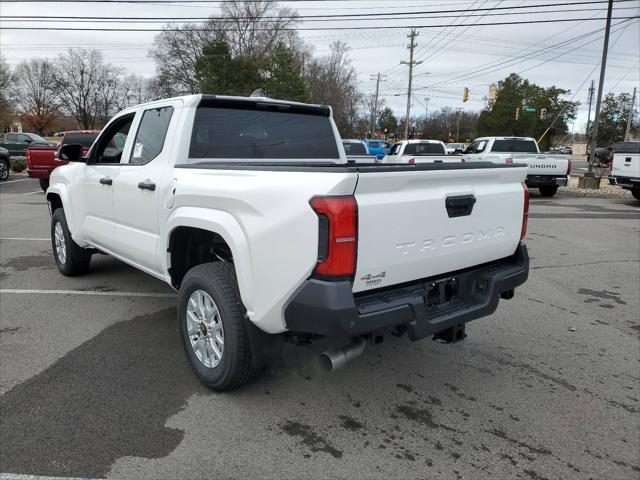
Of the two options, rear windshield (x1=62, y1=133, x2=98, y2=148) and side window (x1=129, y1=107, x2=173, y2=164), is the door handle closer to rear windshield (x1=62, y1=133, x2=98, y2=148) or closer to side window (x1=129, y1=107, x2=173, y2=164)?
side window (x1=129, y1=107, x2=173, y2=164)

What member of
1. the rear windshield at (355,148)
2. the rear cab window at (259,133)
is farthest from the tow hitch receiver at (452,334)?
the rear windshield at (355,148)

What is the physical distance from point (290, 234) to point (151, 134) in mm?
2174

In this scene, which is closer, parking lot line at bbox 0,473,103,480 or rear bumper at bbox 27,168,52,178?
parking lot line at bbox 0,473,103,480

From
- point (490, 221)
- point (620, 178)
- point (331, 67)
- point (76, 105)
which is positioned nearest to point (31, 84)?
point (76, 105)

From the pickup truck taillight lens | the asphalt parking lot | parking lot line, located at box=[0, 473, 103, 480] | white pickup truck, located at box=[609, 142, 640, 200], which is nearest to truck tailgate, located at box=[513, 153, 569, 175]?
white pickup truck, located at box=[609, 142, 640, 200]

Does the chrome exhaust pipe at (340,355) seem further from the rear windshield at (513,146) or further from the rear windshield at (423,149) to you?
the rear windshield at (513,146)

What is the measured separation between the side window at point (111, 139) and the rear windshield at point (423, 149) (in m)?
14.0

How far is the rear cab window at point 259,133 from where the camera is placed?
3.88m

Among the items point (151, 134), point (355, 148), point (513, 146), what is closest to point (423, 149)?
point (355, 148)

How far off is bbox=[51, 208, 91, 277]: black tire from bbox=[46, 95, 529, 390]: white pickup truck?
1.61 meters

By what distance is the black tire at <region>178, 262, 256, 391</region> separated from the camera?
2953 millimetres

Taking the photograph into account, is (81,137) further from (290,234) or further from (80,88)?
(80,88)

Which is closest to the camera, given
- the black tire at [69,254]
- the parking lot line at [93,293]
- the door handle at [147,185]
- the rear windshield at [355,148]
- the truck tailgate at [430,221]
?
the truck tailgate at [430,221]

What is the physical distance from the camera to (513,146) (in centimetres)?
1741
